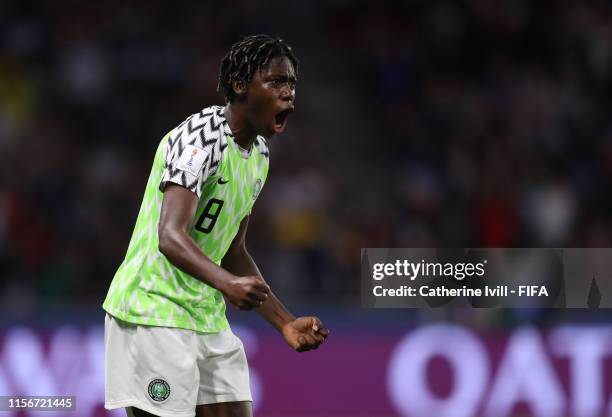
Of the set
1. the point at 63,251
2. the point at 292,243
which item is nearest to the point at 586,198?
the point at 292,243

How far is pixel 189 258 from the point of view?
3.43m

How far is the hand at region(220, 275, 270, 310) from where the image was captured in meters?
3.29

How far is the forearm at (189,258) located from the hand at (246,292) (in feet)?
0.23

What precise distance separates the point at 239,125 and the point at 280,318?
28.9 inches

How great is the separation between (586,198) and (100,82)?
4.87 metres

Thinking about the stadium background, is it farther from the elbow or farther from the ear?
the elbow

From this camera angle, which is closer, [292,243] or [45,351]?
[45,351]

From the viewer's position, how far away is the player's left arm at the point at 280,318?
12.1ft

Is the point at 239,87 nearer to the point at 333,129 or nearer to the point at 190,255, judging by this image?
the point at 190,255

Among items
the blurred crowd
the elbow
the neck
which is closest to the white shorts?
the elbow

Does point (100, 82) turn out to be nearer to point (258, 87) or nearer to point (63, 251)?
point (63, 251)

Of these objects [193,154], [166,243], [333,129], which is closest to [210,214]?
[193,154]

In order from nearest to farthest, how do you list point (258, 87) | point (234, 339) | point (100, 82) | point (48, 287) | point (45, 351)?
point (258, 87) < point (234, 339) < point (45, 351) < point (48, 287) < point (100, 82)

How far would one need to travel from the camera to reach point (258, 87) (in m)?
3.76
